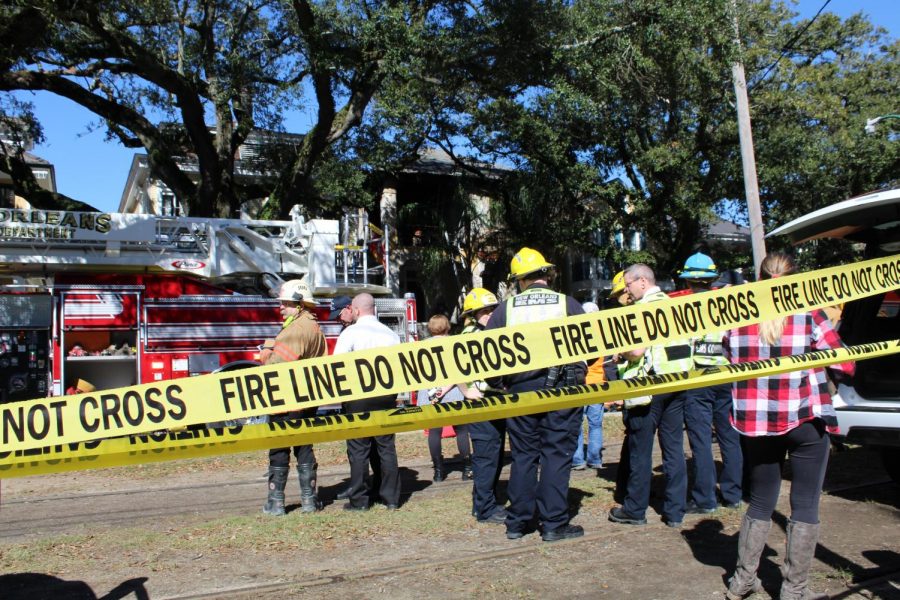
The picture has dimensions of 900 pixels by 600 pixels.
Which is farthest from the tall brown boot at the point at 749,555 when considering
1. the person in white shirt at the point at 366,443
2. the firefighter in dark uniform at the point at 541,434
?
the person in white shirt at the point at 366,443

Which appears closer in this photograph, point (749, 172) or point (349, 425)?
point (349, 425)

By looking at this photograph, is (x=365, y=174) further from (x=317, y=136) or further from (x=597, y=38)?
(x=597, y=38)

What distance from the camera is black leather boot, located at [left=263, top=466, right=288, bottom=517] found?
6188mm

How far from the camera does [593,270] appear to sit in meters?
35.1

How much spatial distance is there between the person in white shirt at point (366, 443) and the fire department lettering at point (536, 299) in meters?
1.49

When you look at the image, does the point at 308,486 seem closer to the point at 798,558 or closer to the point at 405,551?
the point at 405,551

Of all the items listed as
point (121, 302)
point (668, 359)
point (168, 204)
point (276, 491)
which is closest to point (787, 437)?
point (668, 359)

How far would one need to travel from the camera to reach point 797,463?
151 inches

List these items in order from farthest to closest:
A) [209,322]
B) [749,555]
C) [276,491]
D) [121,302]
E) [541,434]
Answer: [209,322]
[121,302]
[276,491]
[541,434]
[749,555]

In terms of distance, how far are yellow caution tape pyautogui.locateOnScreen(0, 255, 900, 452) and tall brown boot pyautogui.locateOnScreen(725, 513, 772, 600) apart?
1025 millimetres

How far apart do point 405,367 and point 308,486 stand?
11.0 feet

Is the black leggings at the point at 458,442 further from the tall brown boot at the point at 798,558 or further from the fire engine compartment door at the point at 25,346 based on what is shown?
the fire engine compartment door at the point at 25,346

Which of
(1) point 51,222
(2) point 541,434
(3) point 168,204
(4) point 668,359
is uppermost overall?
(3) point 168,204

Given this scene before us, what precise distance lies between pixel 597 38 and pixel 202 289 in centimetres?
924
